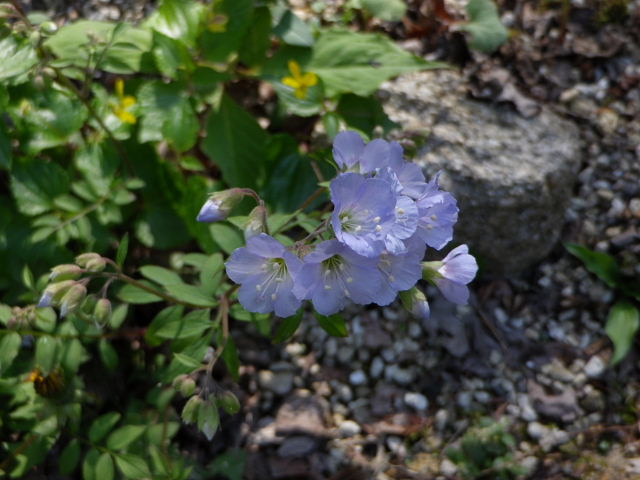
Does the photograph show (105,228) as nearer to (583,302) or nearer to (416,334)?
(416,334)

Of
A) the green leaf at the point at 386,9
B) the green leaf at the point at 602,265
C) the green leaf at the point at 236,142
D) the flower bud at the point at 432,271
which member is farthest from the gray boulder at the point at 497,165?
the flower bud at the point at 432,271

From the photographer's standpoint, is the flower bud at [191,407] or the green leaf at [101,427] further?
the green leaf at [101,427]

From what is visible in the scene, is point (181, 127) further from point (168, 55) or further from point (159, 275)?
point (159, 275)

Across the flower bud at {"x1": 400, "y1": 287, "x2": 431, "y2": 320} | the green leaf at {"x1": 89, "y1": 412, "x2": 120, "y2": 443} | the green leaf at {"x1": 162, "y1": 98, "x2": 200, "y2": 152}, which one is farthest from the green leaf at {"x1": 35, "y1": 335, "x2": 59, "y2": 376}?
the flower bud at {"x1": 400, "y1": 287, "x2": 431, "y2": 320}

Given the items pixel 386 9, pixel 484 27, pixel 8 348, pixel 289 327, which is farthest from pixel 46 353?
pixel 484 27

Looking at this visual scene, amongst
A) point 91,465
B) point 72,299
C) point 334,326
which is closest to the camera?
point 72,299

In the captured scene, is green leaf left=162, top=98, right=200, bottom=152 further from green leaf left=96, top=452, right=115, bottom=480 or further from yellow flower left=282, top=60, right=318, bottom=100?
green leaf left=96, top=452, right=115, bottom=480

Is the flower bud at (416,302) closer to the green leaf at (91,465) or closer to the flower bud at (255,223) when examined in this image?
the flower bud at (255,223)
